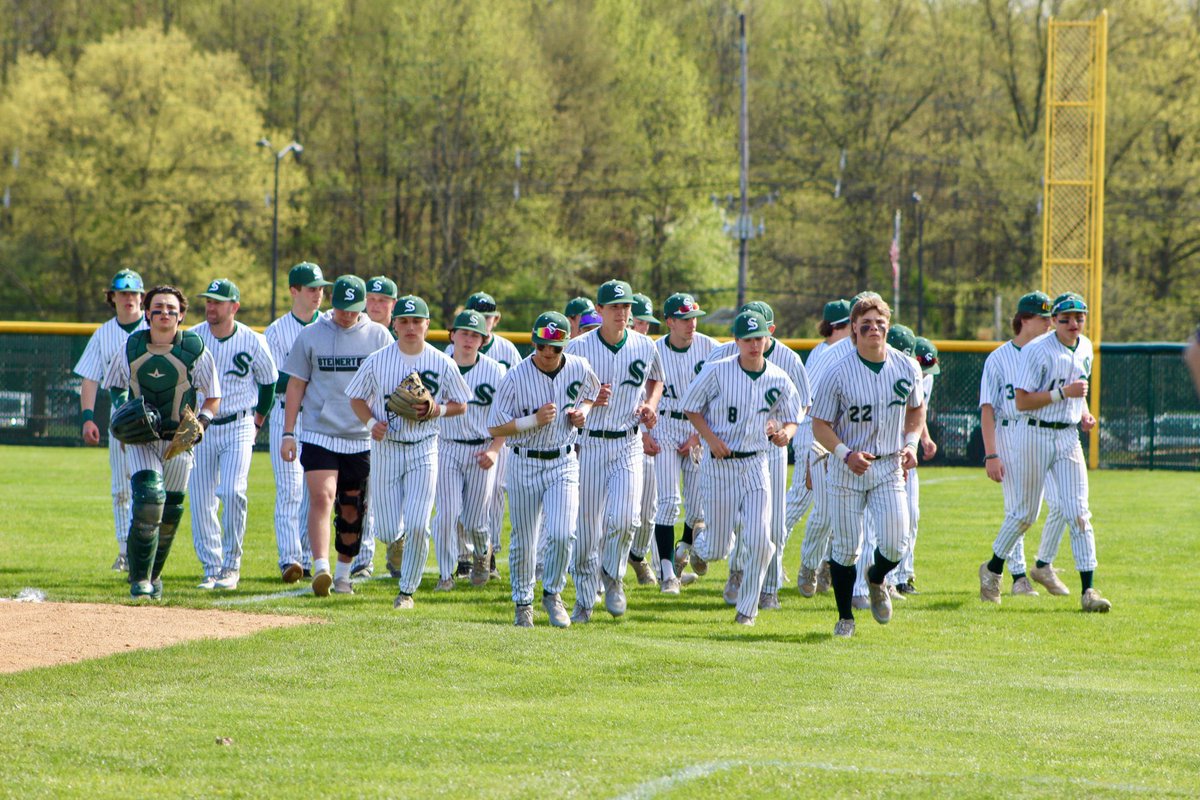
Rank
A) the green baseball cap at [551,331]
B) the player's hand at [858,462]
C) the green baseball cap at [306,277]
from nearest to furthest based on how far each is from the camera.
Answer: the player's hand at [858,462] < the green baseball cap at [551,331] < the green baseball cap at [306,277]

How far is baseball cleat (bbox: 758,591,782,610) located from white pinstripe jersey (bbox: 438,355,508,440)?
2228 millimetres

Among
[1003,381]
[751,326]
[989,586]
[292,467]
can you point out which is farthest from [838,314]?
[292,467]

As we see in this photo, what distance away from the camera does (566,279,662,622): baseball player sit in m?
9.46

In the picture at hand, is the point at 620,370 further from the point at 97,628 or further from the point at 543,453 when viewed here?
the point at 97,628

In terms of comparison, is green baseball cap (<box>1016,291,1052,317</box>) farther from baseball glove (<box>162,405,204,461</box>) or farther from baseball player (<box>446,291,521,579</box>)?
baseball glove (<box>162,405,204,461</box>)

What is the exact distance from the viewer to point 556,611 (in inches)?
362

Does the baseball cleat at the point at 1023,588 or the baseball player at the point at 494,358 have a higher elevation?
the baseball player at the point at 494,358

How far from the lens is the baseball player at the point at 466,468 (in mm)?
10695

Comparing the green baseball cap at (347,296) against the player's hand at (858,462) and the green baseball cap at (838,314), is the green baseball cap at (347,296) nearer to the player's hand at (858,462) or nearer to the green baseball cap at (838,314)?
the green baseball cap at (838,314)

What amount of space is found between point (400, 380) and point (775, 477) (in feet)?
8.22

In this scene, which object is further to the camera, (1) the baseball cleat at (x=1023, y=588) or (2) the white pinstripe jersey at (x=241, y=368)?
(1) the baseball cleat at (x=1023, y=588)

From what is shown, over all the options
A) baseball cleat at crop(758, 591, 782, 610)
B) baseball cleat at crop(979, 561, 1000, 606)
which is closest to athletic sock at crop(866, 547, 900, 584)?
baseball cleat at crop(758, 591, 782, 610)

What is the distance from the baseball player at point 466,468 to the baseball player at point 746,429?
6.01 ft

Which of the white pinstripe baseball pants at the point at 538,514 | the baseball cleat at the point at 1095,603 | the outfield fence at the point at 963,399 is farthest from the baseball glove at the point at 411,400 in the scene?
the outfield fence at the point at 963,399
